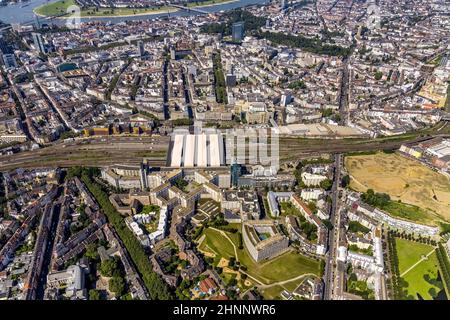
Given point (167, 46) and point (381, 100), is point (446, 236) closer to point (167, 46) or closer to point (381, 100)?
point (381, 100)

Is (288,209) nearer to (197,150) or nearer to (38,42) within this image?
(197,150)

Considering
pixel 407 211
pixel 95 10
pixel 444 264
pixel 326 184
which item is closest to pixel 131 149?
pixel 326 184

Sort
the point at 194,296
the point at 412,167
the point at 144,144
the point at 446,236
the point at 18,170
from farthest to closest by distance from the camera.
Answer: the point at 144,144 < the point at 412,167 < the point at 18,170 < the point at 446,236 < the point at 194,296

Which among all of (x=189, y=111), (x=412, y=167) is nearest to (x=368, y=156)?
(x=412, y=167)

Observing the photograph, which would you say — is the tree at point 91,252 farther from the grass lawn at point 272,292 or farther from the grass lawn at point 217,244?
the grass lawn at point 272,292

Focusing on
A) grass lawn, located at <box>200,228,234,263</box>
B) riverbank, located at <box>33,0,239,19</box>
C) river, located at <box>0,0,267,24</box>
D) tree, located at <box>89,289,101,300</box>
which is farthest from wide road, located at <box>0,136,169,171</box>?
riverbank, located at <box>33,0,239,19</box>

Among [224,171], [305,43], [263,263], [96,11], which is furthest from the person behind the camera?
[96,11]
